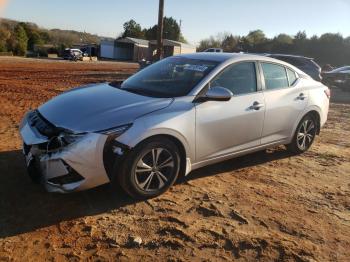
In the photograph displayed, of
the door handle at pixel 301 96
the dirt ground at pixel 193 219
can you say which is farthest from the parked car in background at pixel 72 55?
the door handle at pixel 301 96

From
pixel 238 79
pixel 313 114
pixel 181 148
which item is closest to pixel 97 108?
pixel 181 148

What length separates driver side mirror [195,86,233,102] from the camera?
4.98m

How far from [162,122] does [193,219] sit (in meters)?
1.09

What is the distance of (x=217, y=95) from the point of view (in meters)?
4.98

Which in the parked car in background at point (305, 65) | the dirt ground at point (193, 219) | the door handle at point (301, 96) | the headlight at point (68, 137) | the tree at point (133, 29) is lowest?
the dirt ground at point (193, 219)

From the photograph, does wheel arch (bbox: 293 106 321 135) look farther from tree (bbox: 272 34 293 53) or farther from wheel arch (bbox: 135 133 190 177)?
tree (bbox: 272 34 293 53)

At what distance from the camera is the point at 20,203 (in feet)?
14.5

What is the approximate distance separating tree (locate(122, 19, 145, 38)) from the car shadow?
78.4 metres

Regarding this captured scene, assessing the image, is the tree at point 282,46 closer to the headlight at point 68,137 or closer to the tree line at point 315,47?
the tree line at point 315,47

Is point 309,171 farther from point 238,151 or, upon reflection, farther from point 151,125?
point 151,125

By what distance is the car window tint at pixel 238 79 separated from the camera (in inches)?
213

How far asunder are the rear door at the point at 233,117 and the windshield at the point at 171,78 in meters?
0.25

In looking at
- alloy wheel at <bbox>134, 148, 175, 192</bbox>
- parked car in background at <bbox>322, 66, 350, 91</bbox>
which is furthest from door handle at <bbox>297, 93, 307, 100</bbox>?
parked car in background at <bbox>322, 66, 350, 91</bbox>

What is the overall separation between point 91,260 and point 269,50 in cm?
5644
